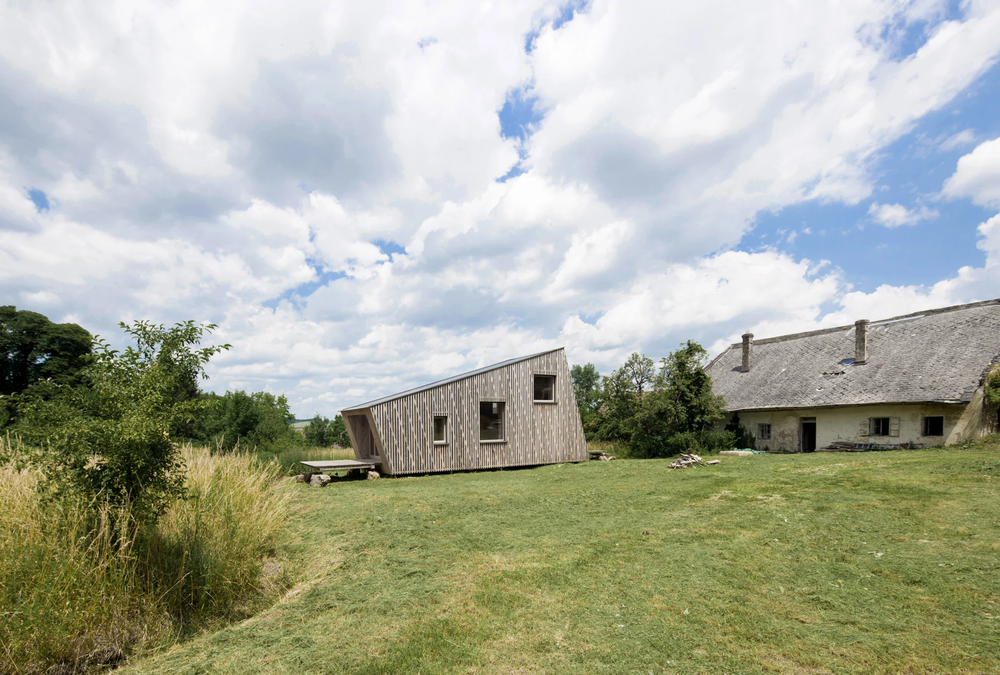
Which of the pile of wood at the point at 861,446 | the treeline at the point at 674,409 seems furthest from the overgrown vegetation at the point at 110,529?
the pile of wood at the point at 861,446

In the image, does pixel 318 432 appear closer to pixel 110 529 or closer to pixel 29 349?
pixel 29 349

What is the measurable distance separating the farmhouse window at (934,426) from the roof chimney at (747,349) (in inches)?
345

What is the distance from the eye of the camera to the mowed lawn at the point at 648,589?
12.5 ft

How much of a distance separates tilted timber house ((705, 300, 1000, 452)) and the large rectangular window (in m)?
11.8

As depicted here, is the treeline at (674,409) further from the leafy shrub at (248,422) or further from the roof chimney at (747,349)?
the leafy shrub at (248,422)

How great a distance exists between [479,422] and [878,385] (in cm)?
1488

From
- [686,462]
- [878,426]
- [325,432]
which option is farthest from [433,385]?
[325,432]

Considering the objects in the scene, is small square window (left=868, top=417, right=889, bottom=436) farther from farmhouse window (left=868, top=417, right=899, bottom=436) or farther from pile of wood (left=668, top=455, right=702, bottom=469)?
pile of wood (left=668, top=455, right=702, bottom=469)

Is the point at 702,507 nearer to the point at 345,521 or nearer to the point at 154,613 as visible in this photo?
the point at 345,521

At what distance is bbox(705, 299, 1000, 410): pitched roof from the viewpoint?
17266 millimetres

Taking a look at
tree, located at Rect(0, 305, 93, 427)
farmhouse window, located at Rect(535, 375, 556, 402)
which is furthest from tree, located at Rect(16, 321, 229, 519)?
tree, located at Rect(0, 305, 93, 427)

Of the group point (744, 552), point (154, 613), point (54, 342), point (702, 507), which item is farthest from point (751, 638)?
point (54, 342)

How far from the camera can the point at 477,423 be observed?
685 inches

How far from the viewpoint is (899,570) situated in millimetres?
5059
